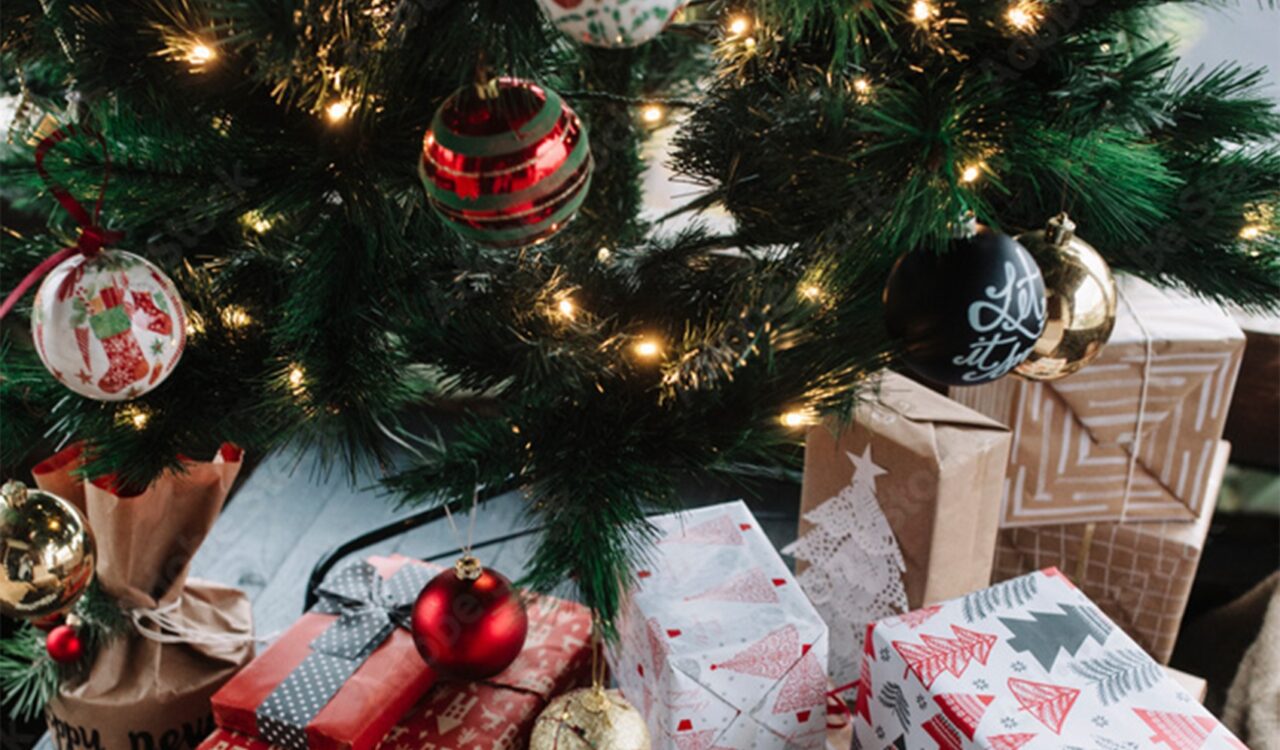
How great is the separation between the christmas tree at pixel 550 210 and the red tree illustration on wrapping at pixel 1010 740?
0.77 ft

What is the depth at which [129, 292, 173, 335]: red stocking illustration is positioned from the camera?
0.64 metres

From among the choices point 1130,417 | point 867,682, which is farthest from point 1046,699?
point 1130,417

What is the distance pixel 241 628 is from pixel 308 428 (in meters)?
0.43

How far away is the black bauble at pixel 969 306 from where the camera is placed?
2.12ft

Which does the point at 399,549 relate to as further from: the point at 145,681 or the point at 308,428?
the point at 308,428

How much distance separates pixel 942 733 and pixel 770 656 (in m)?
0.14

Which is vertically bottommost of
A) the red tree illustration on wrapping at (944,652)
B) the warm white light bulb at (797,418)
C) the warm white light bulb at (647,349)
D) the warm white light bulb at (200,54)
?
the red tree illustration on wrapping at (944,652)

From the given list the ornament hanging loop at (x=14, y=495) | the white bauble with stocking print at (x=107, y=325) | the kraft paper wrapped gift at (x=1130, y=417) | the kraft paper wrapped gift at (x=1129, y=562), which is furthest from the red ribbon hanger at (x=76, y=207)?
the kraft paper wrapped gift at (x=1129, y=562)

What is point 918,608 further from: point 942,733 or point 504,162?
point 504,162

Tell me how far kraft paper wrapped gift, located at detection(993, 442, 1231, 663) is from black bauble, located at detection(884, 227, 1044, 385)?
50 cm

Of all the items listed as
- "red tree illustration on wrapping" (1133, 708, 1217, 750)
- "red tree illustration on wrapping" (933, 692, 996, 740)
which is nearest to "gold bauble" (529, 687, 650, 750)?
"red tree illustration on wrapping" (933, 692, 996, 740)

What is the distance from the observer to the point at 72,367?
63 cm

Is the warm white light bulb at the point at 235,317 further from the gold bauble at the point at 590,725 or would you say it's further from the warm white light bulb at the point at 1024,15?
the warm white light bulb at the point at 1024,15

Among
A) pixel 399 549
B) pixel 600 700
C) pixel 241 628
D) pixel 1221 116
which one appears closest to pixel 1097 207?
pixel 1221 116
